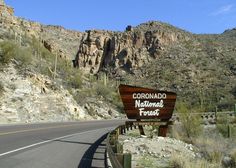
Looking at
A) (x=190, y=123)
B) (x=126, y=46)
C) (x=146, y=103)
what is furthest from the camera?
(x=126, y=46)

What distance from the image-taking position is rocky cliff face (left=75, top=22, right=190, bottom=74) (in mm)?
103875

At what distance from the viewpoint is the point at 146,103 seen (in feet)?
79.6

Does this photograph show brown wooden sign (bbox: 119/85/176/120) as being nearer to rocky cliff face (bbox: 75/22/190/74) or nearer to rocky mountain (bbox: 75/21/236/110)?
rocky mountain (bbox: 75/21/236/110)

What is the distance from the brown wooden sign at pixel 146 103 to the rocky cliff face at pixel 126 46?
7652cm

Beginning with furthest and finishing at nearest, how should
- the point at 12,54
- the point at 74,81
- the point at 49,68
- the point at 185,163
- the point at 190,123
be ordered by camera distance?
the point at 74,81 < the point at 49,68 < the point at 12,54 < the point at 190,123 < the point at 185,163

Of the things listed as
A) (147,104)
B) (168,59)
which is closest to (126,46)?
(168,59)

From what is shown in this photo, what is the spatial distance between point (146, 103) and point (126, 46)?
85.1 metres

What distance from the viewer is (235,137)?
99.9 feet

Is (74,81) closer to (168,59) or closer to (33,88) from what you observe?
(33,88)

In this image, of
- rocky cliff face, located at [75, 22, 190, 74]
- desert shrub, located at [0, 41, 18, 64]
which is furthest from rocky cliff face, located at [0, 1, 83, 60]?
desert shrub, located at [0, 41, 18, 64]

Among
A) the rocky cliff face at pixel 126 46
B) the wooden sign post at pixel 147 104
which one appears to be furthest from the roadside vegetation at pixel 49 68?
the rocky cliff face at pixel 126 46

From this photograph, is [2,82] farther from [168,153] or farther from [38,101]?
[168,153]

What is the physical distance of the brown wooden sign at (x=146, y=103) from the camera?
78.7 feet

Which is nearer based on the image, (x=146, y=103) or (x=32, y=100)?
(x=146, y=103)
